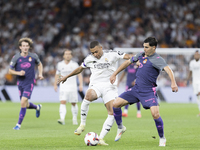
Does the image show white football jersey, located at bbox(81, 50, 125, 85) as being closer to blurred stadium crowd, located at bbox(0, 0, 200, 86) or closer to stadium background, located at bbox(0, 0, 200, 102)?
stadium background, located at bbox(0, 0, 200, 102)

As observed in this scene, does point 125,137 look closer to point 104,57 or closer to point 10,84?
point 104,57

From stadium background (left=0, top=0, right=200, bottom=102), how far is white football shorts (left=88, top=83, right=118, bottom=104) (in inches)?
701

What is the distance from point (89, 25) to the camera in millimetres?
30078

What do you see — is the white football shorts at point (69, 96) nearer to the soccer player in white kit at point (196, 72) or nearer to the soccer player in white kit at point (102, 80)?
the soccer player in white kit at point (102, 80)

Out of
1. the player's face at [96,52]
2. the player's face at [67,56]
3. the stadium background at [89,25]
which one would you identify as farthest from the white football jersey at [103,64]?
the stadium background at [89,25]

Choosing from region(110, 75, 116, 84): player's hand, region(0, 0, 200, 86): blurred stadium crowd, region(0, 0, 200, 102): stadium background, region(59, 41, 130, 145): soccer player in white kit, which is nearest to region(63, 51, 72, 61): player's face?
region(59, 41, 130, 145): soccer player in white kit

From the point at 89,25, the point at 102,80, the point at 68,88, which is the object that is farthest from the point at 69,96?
the point at 89,25

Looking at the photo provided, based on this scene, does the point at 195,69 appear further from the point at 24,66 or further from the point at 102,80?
the point at 102,80

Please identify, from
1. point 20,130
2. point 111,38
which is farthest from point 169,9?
point 20,130

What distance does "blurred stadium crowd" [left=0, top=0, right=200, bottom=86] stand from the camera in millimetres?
27953

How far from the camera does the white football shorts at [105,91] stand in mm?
8250

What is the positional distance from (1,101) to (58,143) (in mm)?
17440

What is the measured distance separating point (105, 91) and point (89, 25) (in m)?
22.2

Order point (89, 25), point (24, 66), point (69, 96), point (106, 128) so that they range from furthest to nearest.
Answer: point (89, 25)
point (69, 96)
point (24, 66)
point (106, 128)
